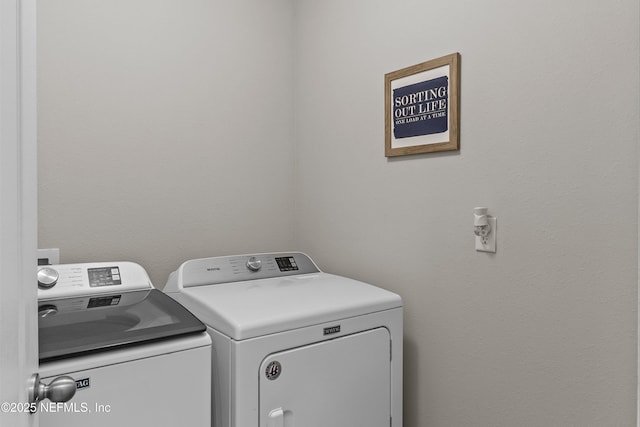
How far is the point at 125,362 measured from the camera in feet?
3.31

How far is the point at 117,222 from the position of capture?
5.65ft

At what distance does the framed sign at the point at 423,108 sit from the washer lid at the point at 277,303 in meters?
0.59

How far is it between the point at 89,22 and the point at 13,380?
1.53 metres

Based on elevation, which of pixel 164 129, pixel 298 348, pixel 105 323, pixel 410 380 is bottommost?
pixel 410 380

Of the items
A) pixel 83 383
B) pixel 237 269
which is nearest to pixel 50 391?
pixel 83 383

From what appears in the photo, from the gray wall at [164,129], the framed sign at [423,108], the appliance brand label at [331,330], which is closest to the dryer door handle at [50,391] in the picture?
the appliance brand label at [331,330]

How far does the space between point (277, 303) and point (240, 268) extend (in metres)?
0.46

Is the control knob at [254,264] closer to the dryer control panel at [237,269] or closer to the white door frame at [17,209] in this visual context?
the dryer control panel at [237,269]

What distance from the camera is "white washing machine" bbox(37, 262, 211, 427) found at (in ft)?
3.12

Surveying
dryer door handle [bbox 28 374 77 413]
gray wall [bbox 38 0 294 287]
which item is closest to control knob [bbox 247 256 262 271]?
gray wall [bbox 38 0 294 287]

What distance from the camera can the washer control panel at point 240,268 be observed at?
1652 millimetres

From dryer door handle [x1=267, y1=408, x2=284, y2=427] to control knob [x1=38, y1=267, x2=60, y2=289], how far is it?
84cm

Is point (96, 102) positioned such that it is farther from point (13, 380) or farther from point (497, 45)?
point (497, 45)

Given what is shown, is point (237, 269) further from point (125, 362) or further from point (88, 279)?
point (125, 362)
